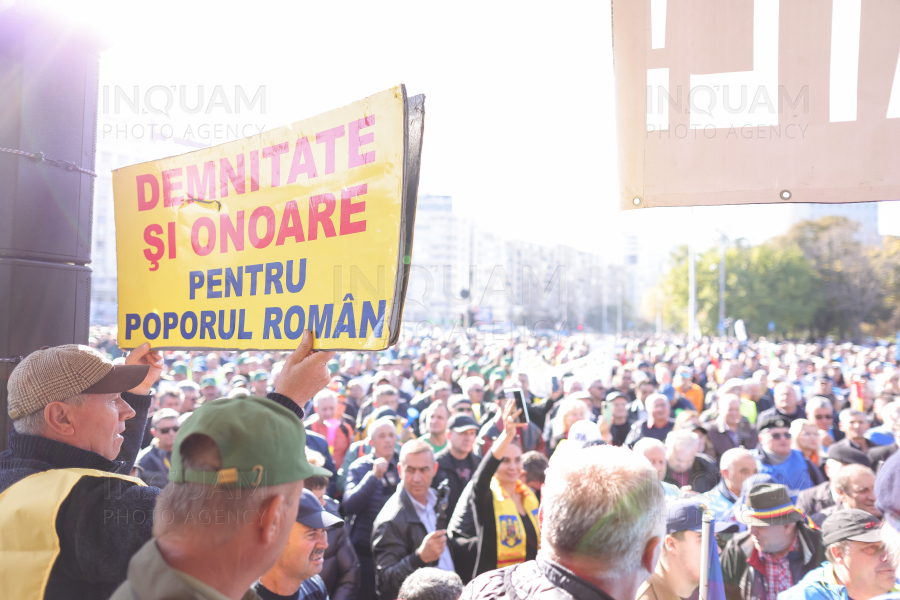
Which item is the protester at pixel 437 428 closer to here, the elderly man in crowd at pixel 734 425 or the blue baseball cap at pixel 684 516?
the elderly man in crowd at pixel 734 425

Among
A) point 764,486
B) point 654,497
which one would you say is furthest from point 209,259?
point 764,486

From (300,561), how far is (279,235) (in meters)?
1.60

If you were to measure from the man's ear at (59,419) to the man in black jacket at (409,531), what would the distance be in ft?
7.58

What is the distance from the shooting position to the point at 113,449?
2.00 metres

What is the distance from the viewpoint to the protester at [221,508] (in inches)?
48.2

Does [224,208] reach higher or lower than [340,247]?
higher

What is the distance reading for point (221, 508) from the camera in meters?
1.23

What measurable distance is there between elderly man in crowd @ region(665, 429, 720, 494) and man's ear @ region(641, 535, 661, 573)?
3809mm

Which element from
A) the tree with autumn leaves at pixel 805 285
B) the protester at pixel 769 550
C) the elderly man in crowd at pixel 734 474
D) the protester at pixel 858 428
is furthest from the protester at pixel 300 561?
the tree with autumn leaves at pixel 805 285

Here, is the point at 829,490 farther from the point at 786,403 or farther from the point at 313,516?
the point at 313,516

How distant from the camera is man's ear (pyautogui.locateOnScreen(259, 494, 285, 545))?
1.30m

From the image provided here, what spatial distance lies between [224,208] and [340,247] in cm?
65

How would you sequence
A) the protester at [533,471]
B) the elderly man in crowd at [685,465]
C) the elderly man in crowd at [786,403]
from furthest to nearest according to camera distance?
the elderly man in crowd at [786,403] < the elderly man in crowd at [685,465] < the protester at [533,471]

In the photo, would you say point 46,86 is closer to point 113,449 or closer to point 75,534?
point 113,449
